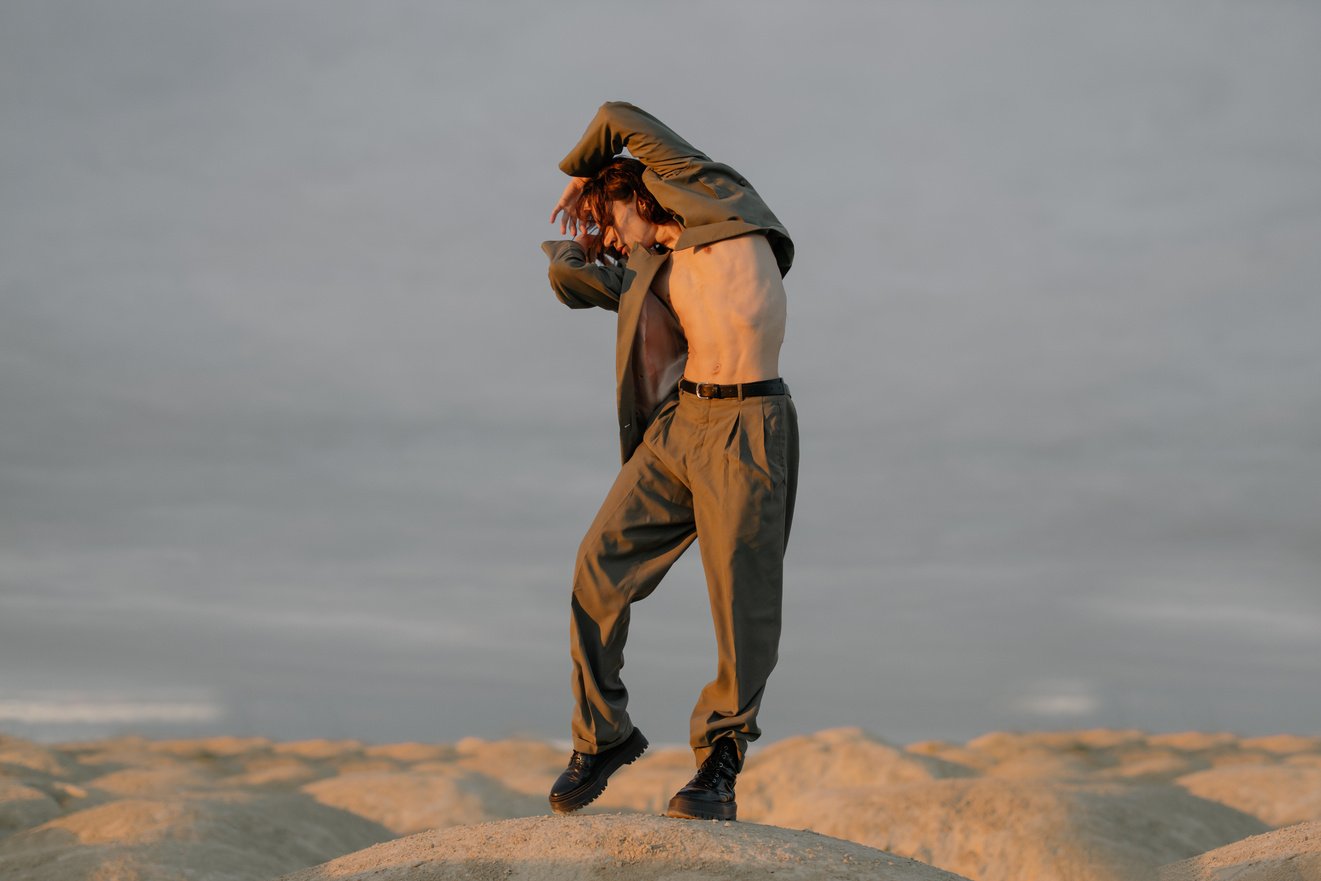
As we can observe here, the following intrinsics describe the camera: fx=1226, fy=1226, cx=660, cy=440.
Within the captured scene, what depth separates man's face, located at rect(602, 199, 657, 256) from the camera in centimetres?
514

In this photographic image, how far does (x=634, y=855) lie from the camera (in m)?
4.46

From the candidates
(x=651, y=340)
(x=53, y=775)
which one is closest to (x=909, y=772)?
(x=53, y=775)

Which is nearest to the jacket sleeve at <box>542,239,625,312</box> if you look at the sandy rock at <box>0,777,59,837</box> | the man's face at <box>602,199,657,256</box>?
the man's face at <box>602,199,657,256</box>

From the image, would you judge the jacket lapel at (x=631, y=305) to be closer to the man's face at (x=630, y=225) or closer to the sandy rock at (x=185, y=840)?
the man's face at (x=630, y=225)

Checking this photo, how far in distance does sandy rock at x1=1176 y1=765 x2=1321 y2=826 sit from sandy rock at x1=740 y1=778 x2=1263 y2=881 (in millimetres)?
1462

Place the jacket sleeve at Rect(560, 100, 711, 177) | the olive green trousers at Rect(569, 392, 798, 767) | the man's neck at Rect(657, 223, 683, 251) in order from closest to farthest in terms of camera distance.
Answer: the olive green trousers at Rect(569, 392, 798, 767)
the jacket sleeve at Rect(560, 100, 711, 177)
the man's neck at Rect(657, 223, 683, 251)

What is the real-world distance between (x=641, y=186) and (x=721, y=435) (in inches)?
46.6

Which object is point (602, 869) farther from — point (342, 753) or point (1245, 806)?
point (342, 753)

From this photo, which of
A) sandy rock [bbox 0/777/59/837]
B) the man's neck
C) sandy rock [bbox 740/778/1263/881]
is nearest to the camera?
the man's neck

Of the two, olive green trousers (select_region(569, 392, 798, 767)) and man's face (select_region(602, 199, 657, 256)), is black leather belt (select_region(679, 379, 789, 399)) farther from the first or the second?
man's face (select_region(602, 199, 657, 256))

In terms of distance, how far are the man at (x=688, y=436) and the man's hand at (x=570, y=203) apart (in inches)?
2.8

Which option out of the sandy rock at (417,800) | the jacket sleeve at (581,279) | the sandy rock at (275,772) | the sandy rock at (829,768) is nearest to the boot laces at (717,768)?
the jacket sleeve at (581,279)

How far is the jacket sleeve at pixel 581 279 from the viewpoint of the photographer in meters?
5.00

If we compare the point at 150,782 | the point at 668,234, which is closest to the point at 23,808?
the point at 150,782
